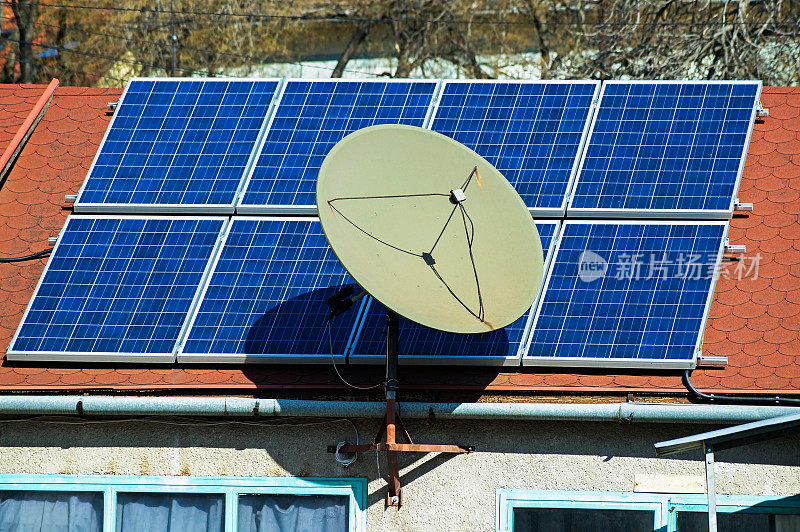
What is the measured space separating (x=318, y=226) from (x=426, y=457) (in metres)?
2.88

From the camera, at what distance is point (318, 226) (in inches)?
456

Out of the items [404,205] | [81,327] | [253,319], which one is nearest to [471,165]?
[404,205]

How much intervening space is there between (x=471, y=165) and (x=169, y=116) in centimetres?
428

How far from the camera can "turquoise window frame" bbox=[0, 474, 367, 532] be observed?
33.3 feet

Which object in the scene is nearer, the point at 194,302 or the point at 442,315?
the point at 442,315

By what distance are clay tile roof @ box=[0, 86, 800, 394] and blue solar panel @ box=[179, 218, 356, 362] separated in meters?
0.21

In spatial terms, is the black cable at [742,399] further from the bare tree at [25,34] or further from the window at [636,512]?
the bare tree at [25,34]

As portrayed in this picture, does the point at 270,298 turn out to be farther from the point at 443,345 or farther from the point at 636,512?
the point at 636,512

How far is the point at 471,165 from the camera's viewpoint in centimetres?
1052

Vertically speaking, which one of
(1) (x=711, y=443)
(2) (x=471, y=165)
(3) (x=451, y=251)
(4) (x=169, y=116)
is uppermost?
(4) (x=169, y=116)

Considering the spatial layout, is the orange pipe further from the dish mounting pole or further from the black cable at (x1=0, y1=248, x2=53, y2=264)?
the dish mounting pole

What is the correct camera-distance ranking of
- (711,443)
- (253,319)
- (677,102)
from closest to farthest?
(711,443)
(253,319)
(677,102)

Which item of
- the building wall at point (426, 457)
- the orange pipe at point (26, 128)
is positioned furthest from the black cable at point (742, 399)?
the orange pipe at point (26, 128)

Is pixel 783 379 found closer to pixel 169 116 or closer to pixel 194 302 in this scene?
pixel 194 302
